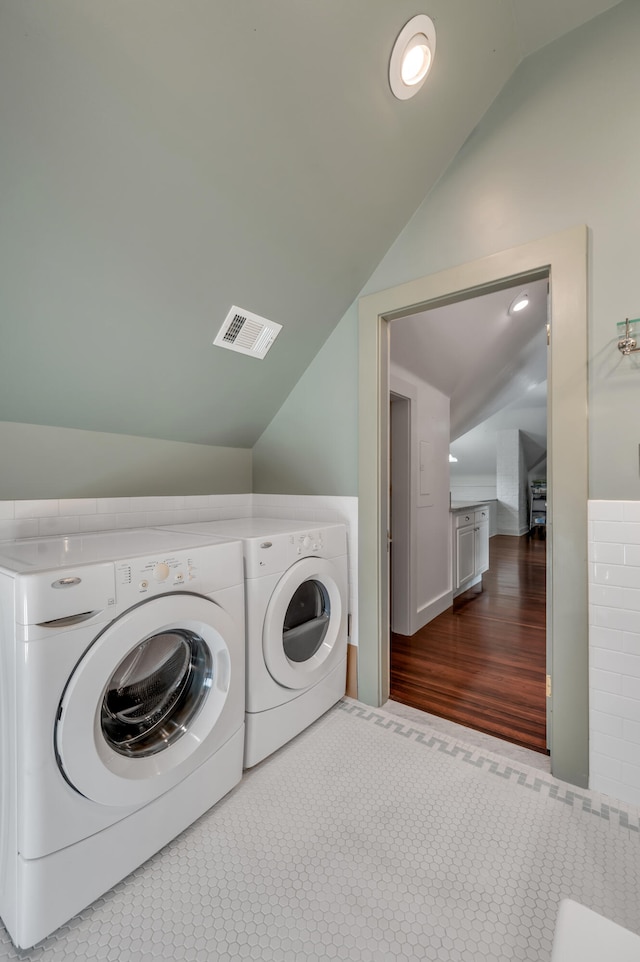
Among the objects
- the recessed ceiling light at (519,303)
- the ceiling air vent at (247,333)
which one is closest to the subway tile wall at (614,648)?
the ceiling air vent at (247,333)

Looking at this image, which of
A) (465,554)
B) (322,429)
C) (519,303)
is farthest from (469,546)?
(322,429)

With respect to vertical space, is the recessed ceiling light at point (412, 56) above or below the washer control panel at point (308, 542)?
above

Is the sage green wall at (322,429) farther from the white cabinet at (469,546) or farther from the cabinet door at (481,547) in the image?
the cabinet door at (481,547)

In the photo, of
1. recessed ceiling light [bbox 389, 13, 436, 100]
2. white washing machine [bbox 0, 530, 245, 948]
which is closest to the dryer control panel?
white washing machine [bbox 0, 530, 245, 948]

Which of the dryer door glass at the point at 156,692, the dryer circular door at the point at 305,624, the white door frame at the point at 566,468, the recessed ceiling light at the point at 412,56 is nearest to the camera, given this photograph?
the dryer door glass at the point at 156,692

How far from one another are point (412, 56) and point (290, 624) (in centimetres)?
219

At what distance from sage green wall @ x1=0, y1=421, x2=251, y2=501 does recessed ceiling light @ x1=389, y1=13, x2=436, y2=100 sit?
1.79 m

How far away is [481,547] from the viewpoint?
4648 millimetres

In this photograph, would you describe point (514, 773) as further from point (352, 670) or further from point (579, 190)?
point (579, 190)

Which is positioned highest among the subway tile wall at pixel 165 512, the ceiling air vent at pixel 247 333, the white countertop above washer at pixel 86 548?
the ceiling air vent at pixel 247 333

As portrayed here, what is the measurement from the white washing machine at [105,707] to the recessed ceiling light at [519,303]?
2745 mm

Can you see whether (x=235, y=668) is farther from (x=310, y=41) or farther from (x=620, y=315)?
(x=310, y=41)

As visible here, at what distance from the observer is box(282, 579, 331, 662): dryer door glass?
1.82 metres

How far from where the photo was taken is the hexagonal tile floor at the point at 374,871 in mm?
1033
